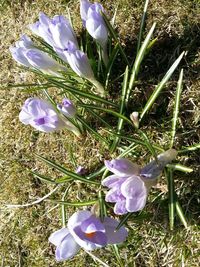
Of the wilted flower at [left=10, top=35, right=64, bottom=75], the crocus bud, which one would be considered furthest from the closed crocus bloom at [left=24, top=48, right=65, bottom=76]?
the crocus bud

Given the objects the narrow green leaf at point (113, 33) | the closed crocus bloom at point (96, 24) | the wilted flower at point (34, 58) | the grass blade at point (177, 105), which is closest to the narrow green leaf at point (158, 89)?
the grass blade at point (177, 105)

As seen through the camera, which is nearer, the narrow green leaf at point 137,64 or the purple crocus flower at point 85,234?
the purple crocus flower at point 85,234

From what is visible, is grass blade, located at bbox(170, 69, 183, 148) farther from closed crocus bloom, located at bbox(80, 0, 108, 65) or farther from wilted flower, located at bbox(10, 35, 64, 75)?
wilted flower, located at bbox(10, 35, 64, 75)

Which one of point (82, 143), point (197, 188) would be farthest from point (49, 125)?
point (197, 188)

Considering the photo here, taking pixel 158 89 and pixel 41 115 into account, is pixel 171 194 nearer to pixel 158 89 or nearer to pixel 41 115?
pixel 158 89

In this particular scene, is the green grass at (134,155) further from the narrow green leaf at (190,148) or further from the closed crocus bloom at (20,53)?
the closed crocus bloom at (20,53)

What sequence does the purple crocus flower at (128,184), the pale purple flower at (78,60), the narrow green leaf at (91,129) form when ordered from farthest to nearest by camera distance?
the narrow green leaf at (91,129)
the pale purple flower at (78,60)
the purple crocus flower at (128,184)

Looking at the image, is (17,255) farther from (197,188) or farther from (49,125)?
(197,188)
